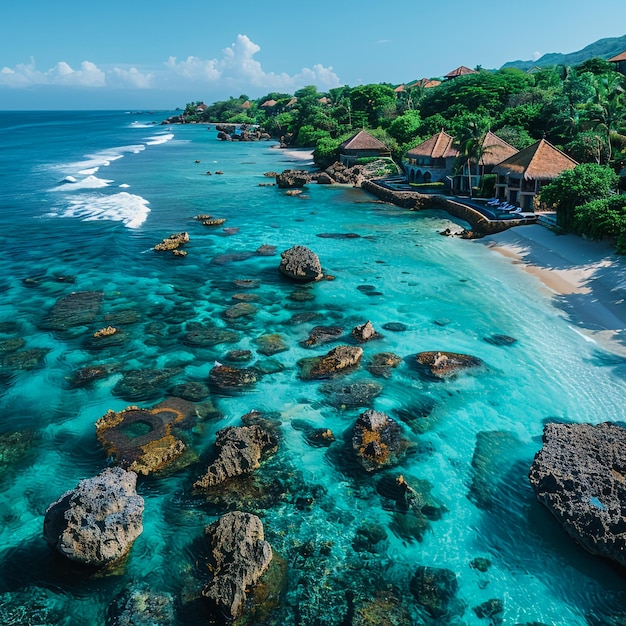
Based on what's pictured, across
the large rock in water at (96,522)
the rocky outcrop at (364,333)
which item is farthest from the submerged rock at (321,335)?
the large rock in water at (96,522)

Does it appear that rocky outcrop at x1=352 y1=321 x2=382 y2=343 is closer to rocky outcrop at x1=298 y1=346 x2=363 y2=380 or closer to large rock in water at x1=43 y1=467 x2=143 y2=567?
rocky outcrop at x1=298 y1=346 x2=363 y2=380

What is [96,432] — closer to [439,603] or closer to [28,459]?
[28,459]

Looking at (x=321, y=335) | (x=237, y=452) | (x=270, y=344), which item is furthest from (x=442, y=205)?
(x=237, y=452)

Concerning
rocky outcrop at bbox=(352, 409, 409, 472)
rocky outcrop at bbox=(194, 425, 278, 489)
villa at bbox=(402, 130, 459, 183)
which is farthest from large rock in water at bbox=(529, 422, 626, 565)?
villa at bbox=(402, 130, 459, 183)

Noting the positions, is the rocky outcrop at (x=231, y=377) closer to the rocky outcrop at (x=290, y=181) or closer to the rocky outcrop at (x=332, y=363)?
the rocky outcrop at (x=332, y=363)

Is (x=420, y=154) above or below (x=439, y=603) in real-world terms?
above

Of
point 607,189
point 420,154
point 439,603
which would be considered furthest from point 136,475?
point 420,154
